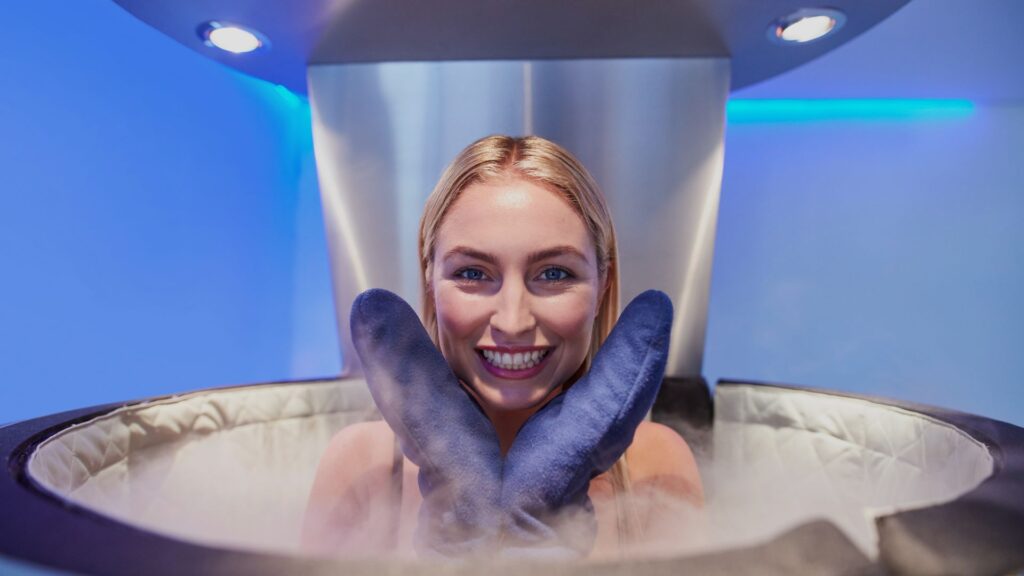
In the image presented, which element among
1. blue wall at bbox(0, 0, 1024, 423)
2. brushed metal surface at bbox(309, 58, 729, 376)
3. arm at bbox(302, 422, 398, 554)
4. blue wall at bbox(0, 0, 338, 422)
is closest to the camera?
arm at bbox(302, 422, 398, 554)

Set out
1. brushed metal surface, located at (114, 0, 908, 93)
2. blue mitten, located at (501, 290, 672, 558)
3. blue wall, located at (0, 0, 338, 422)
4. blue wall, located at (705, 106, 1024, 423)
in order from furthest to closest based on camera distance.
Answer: blue wall, located at (705, 106, 1024, 423), blue wall, located at (0, 0, 338, 422), brushed metal surface, located at (114, 0, 908, 93), blue mitten, located at (501, 290, 672, 558)

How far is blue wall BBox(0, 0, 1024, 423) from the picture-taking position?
1.31 meters

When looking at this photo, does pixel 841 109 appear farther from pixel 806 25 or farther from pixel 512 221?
pixel 512 221

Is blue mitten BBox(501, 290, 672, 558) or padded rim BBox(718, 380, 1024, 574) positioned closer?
padded rim BBox(718, 380, 1024, 574)

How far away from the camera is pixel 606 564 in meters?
0.25

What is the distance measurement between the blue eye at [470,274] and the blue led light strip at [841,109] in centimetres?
142

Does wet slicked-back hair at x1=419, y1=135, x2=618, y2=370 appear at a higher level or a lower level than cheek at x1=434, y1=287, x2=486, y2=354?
higher

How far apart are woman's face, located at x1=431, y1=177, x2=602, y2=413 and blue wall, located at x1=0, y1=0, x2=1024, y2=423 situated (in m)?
0.91

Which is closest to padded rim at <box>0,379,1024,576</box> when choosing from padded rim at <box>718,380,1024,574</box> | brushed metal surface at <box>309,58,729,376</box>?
padded rim at <box>718,380,1024,574</box>

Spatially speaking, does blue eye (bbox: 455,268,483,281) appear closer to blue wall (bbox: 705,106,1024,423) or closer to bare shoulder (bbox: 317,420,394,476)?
bare shoulder (bbox: 317,420,394,476)

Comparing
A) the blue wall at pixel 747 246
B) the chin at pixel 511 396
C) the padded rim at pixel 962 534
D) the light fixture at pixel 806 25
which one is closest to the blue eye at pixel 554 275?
the chin at pixel 511 396

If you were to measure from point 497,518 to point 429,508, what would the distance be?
77 mm

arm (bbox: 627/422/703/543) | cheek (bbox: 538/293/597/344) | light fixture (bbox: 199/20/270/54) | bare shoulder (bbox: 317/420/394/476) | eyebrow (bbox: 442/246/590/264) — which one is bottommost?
arm (bbox: 627/422/703/543)

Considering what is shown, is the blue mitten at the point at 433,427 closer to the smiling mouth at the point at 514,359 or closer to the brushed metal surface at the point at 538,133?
the smiling mouth at the point at 514,359
